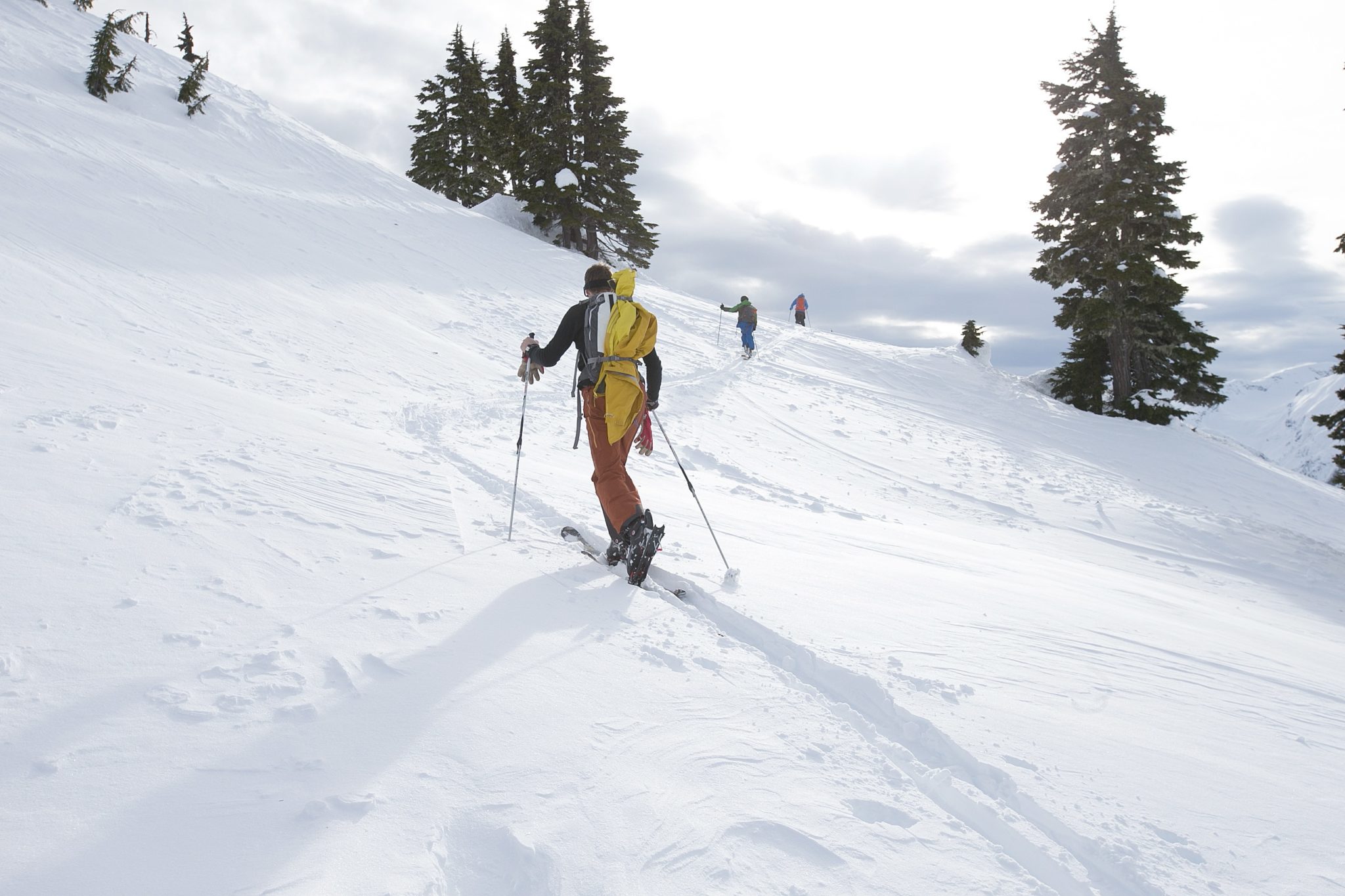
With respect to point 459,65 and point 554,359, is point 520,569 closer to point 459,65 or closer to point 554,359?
point 554,359

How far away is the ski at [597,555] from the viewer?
14.7 ft

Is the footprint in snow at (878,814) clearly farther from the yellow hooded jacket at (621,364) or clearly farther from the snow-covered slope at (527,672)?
the yellow hooded jacket at (621,364)

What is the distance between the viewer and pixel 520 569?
171 inches

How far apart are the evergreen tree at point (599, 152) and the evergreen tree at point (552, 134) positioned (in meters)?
0.42

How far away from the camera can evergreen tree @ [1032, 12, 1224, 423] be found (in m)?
19.5

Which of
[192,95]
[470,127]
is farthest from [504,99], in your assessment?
[192,95]

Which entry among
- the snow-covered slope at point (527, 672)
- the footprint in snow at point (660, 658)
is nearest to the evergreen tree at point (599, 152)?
the snow-covered slope at point (527, 672)

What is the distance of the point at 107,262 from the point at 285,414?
6.36 metres

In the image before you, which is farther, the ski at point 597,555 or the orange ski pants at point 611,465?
the orange ski pants at point 611,465

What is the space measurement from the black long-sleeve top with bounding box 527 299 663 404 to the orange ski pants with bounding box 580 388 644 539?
18 centimetres

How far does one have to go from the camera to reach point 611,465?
4.94 m

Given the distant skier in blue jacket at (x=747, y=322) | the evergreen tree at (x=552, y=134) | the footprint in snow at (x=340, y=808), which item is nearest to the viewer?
the footprint in snow at (x=340, y=808)

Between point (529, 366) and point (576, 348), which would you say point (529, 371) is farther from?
point (576, 348)

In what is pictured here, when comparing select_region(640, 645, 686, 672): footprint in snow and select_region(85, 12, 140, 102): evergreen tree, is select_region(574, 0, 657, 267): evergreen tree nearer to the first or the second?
select_region(85, 12, 140, 102): evergreen tree
